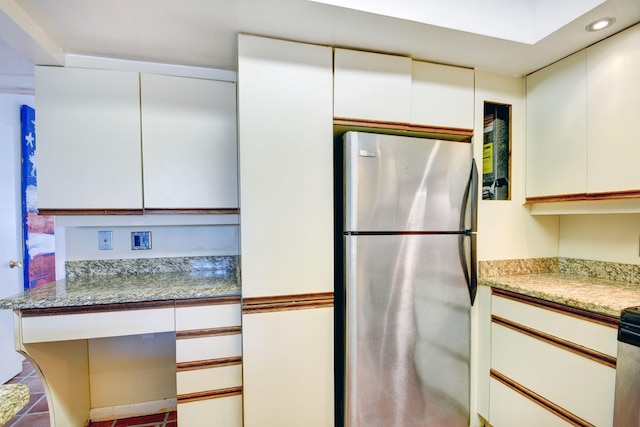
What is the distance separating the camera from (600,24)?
1.40 meters

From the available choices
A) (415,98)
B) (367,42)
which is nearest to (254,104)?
(367,42)

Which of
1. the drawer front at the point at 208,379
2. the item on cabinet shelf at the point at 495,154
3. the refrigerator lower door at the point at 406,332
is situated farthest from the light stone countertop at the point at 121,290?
the item on cabinet shelf at the point at 495,154

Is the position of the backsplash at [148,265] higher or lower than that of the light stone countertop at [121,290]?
higher

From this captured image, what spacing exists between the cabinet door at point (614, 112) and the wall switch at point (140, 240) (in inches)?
104

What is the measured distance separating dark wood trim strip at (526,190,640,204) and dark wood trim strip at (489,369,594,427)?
106cm

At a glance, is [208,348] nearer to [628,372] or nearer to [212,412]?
[212,412]

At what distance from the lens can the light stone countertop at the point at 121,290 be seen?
140cm

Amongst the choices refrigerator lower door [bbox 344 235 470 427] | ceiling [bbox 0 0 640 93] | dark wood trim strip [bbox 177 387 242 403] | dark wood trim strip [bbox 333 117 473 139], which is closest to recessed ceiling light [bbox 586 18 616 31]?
ceiling [bbox 0 0 640 93]

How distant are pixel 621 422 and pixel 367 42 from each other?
1976 mm

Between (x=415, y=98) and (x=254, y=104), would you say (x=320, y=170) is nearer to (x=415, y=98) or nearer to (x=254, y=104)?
(x=254, y=104)

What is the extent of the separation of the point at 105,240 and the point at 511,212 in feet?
8.65

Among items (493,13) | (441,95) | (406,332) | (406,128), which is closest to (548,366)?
(406,332)

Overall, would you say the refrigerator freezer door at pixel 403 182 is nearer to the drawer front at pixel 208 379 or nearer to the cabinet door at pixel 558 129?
the cabinet door at pixel 558 129

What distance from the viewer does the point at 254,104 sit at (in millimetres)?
1438
